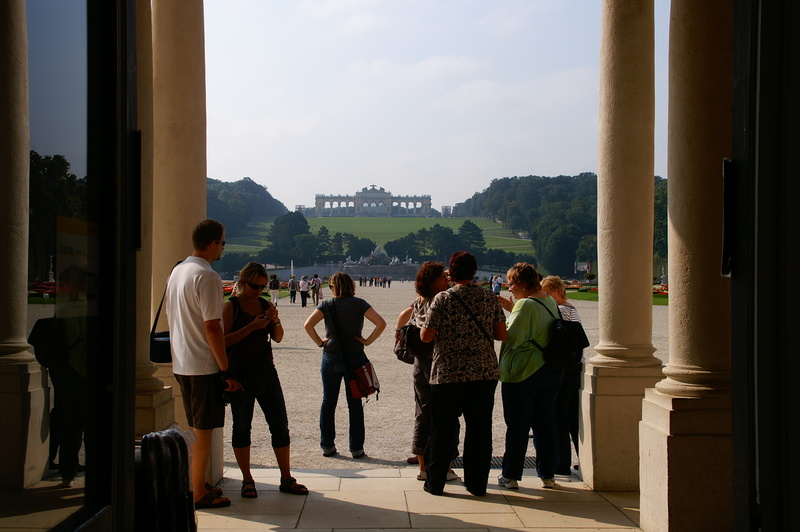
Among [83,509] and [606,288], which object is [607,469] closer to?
[606,288]

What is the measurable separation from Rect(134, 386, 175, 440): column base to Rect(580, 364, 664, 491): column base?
154 inches

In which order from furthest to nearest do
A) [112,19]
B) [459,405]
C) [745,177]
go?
[459,405] < [112,19] < [745,177]

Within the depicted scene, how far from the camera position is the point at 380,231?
17625cm

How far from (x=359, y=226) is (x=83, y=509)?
18292cm

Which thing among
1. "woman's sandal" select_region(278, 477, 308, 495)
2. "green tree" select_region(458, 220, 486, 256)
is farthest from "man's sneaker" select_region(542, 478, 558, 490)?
"green tree" select_region(458, 220, 486, 256)

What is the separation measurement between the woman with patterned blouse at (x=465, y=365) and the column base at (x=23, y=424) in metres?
4.85

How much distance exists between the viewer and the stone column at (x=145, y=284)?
184 inches

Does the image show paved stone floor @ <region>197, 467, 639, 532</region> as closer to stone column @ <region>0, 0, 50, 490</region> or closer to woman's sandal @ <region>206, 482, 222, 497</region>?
woman's sandal @ <region>206, 482, 222, 497</region>

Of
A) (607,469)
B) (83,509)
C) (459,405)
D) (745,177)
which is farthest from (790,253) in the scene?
(607,469)

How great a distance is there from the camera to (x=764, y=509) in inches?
81.4

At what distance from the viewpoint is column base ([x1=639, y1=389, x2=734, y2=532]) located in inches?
214

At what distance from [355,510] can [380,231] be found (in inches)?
6694

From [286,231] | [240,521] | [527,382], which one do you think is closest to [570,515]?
[527,382]

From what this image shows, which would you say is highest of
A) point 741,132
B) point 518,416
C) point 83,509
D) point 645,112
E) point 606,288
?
point 645,112
